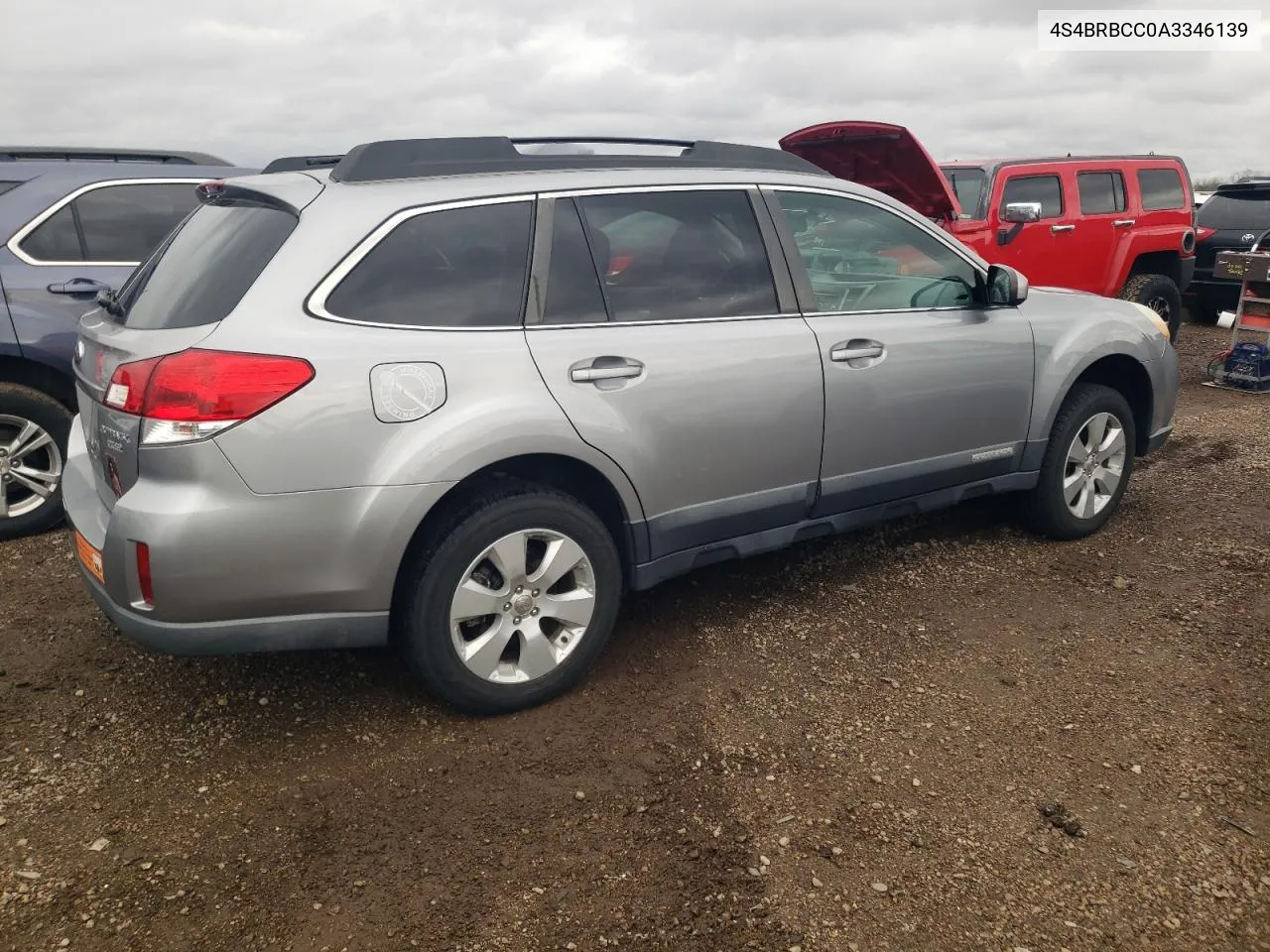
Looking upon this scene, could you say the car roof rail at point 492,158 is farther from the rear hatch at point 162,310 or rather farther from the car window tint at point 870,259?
the car window tint at point 870,259

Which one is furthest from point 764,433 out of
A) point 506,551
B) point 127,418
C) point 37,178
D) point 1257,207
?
point 1257,207

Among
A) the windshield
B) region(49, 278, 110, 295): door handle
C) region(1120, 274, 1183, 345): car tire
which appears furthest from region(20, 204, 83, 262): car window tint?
region(1120, 274, 1183, 345): car tire

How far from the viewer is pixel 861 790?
9.33ft

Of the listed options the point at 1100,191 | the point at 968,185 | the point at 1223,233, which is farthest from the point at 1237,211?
the point at 968,185

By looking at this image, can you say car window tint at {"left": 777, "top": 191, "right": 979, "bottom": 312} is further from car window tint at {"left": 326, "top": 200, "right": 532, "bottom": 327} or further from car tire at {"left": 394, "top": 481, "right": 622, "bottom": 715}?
car tire at {"left": 394, "top": 481, "right": 622, "bottom": 715}

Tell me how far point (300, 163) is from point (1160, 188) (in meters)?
8.83

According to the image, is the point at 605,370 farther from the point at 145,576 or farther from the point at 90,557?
the point at 90,557

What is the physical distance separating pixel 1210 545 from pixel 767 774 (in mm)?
2871

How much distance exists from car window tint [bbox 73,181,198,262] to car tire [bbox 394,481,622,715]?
3.04 m

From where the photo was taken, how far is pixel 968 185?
872 centimetres

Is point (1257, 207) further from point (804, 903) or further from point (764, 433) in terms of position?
point (804, 903)

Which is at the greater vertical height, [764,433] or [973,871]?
[764,433]

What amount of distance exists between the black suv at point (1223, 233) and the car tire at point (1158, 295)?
168 cm

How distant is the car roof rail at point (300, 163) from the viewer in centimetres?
354
